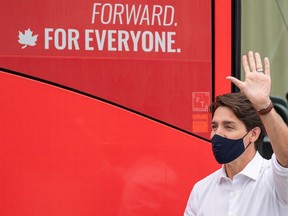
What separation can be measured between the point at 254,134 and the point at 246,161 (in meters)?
0.13

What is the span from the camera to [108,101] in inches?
139

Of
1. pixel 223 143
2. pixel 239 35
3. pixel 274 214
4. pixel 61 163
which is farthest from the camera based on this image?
pixel 239 35

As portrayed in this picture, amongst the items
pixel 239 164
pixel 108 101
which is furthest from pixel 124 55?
pixel 239 164

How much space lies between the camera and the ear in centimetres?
279

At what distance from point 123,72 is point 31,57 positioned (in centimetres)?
51

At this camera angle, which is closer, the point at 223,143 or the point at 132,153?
the point at 223,143

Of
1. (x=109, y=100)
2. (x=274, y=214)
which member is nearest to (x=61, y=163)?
(x=109, y=100)

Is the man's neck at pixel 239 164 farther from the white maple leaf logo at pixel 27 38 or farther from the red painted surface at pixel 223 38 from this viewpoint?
the white maple leaf logo at pixel 27 38

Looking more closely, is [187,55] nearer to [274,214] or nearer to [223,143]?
[223,143]

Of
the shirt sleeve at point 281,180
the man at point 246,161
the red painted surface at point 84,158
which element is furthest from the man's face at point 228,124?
the red painted surface at point 84,158

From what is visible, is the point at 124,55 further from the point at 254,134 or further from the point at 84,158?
the point at 254,134

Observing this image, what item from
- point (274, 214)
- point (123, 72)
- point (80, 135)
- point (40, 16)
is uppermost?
point (40, 16)

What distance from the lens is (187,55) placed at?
3637 mm

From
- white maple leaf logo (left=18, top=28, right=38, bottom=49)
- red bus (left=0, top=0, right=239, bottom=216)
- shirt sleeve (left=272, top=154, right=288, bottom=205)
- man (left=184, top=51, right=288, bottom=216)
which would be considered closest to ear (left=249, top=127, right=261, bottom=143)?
man (left=184, top=51, right=288, bottom=216)
